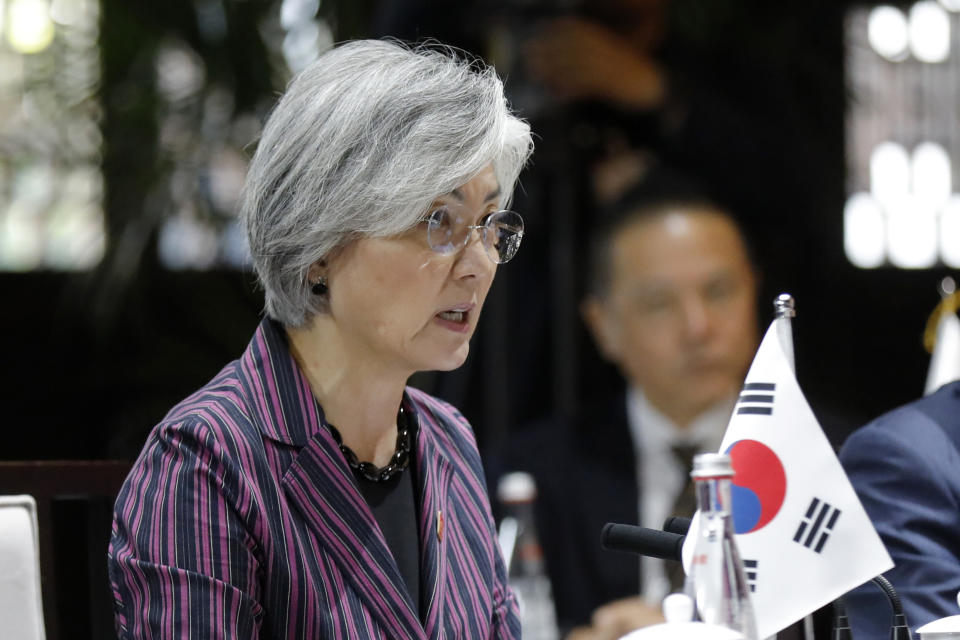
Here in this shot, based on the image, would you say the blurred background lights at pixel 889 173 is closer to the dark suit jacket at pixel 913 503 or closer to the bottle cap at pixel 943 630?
the dark suit jacket at pixel 913 503

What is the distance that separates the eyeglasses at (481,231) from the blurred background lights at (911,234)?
3.22 m

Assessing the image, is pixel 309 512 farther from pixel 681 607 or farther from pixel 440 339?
pixel 681 607

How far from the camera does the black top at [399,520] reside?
1353 mm

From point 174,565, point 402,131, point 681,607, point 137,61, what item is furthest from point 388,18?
point 681,607

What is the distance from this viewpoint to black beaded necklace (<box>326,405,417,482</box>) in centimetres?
134

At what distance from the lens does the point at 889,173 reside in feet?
13.8

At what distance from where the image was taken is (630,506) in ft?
11.7

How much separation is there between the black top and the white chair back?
1.15 ft

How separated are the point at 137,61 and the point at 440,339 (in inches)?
117

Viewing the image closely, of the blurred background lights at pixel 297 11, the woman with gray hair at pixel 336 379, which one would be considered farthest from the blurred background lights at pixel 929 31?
the woman with gray hair at pixel 336 379

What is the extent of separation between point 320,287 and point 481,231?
19cm

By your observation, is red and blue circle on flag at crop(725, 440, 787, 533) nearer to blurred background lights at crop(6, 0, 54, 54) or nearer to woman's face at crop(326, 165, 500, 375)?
woman's face at crop(326, 165, 500, 375)

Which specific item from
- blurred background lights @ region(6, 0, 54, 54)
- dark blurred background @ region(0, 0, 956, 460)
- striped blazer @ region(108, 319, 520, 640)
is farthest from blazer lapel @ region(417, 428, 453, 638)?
blurred background lights @ region(6, 0, 54, 54)

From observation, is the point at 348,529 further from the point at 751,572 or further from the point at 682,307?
the point at 682,307
